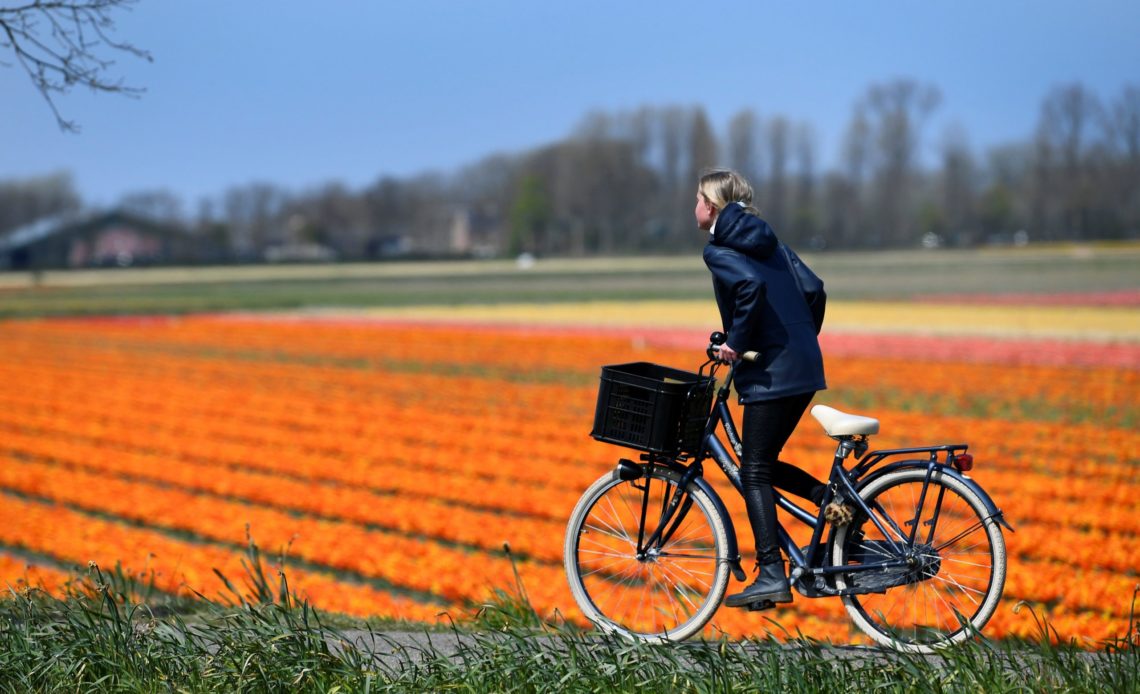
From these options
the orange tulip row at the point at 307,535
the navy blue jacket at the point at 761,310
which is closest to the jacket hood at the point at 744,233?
the navy blue jacket at the point at 761,310

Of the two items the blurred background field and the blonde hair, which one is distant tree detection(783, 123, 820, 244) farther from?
the blonde hair

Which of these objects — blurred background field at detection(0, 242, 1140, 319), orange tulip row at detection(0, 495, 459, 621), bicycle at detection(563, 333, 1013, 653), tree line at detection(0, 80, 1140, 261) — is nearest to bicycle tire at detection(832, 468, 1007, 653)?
bicycle at detection(563, 333, 1013, 653)

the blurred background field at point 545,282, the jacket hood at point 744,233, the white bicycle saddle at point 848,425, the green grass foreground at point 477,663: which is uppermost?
the jacket hood at point 744,233

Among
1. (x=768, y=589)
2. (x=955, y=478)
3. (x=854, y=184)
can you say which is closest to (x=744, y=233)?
(x=955, y=478)

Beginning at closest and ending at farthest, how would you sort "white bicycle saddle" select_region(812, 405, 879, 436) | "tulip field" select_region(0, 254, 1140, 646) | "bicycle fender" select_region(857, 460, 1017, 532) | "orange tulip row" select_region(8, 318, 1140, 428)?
"bicycle fender" select_region(857, 460, 1017, 532)
"white bicycle saddle" select_region(812, 405, 879, 436)
"tulip field" select_region(0, 254, 1140, 646)
"orange tulip row" select_region(8, 318, 1140, 428)

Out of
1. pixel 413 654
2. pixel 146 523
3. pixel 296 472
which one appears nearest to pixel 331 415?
pixel 296 472

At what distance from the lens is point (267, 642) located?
15.4 ft

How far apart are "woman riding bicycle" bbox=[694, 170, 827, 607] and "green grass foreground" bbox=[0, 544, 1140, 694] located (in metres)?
0.46

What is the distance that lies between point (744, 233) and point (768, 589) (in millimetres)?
1286

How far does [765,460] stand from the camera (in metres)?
5.01

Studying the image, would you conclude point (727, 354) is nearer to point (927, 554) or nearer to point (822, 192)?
point (927, 554)

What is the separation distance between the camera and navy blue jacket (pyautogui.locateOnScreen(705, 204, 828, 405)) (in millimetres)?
4895

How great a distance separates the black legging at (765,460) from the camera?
497 cm

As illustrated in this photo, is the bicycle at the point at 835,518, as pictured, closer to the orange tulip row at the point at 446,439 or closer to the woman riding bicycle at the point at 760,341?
the woman riding bicycle at the point at 760,341
